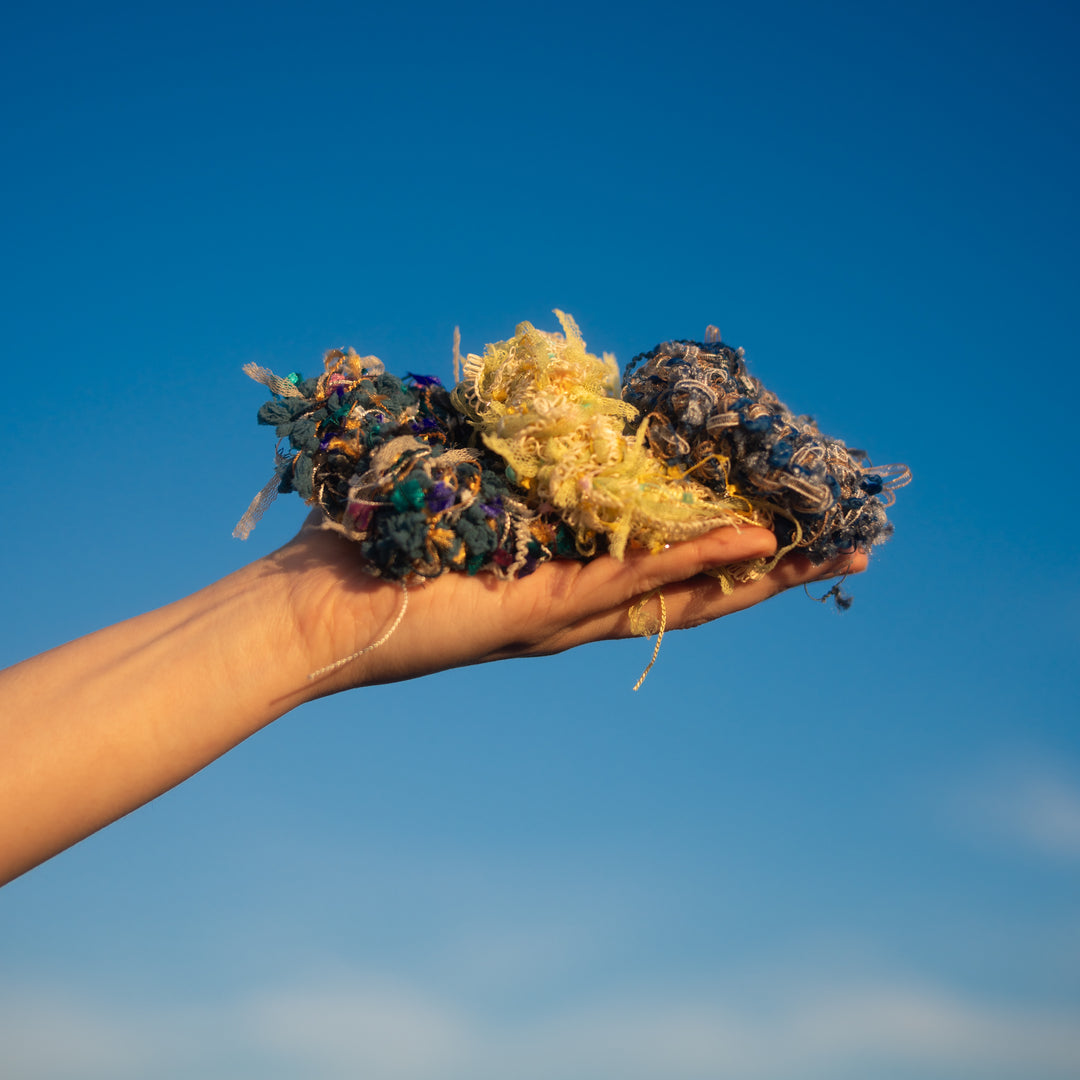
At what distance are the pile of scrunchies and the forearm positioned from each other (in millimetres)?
289

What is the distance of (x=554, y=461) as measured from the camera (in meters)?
2.24

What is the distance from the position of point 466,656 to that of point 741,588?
702mm

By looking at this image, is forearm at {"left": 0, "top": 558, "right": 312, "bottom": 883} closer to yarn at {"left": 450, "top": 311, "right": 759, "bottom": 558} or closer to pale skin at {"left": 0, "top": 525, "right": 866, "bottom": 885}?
pale skin at {"left": 0, "top": 525, "right": 866, "bottom": 885}

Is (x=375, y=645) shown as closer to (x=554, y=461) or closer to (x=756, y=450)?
(x=554, y=461)

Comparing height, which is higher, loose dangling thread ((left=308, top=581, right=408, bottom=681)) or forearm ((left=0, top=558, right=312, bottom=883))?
loose dangling thread ((left=308, top=581, right=408, bottom=681))

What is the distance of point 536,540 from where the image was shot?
2.23 meters

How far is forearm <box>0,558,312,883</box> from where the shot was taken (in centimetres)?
192

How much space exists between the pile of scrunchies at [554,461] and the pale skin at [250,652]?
0.07m

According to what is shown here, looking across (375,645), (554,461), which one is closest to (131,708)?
(375,645)

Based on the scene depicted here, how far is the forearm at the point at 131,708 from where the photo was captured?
1.92m

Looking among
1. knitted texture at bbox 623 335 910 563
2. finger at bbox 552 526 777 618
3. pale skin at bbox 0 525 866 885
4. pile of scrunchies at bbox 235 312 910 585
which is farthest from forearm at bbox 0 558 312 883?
knitted texture at bbox 623 335 910 563

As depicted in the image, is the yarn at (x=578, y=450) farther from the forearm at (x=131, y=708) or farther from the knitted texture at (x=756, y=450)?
the forearm at (x=131, y=708)

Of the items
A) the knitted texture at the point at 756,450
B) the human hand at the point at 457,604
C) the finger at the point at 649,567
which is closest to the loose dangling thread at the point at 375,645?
the human hand at the point at 457,604

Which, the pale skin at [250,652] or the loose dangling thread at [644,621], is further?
the loose dangling thread at [644,621]
